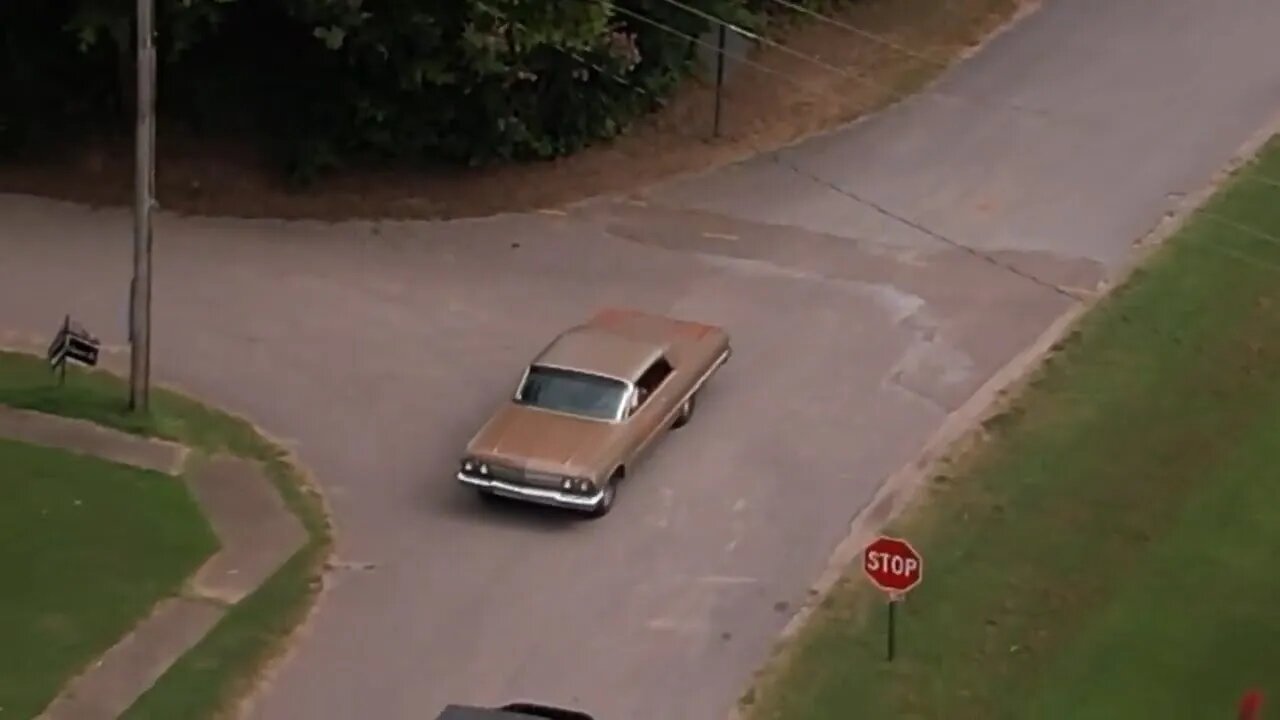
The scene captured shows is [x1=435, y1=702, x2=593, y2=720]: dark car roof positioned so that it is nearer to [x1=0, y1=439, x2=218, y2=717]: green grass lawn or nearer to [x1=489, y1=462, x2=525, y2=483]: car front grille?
[x1=0, y1=439, x2=218, y2=717]: green grass lawn

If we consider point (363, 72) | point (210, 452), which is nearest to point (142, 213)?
point (210, 452)

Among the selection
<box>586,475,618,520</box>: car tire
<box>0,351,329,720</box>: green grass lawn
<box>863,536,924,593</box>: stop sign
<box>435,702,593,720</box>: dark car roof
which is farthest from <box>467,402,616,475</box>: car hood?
<box>435,702,593,720</box>: dark car roof

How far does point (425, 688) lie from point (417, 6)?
11.9m

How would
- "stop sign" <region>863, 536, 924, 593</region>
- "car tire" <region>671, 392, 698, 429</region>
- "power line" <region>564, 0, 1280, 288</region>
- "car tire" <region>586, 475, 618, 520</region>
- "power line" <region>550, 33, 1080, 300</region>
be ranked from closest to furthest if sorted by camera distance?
1. "stop sign" <region>863, 536, 924, 593</region>
2. "car tire" <region>586, 475, 618, 520</region>
3. "car tire" <region>671, 392, 698, 429</region>
4. "power line" <region>550, 33, 1080, 300</region>
5. "power line" <region>564, 0, 1280, 288</region>

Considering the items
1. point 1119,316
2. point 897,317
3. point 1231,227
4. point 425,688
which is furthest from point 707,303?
point 425,688

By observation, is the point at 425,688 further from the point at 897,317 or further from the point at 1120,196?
the point at 1120,196

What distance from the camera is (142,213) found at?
880 inches

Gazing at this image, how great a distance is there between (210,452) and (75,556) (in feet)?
8.14

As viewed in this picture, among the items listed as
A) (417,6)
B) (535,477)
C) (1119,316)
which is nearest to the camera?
(535,477)

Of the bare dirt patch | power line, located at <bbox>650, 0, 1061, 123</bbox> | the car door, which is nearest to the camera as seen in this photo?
the car door

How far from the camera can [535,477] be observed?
21.1 meters

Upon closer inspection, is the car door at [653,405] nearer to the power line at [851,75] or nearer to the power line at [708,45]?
the power line at [708,45]

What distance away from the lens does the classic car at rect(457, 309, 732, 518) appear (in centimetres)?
2114

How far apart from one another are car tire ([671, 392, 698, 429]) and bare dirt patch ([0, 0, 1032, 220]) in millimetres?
6650
